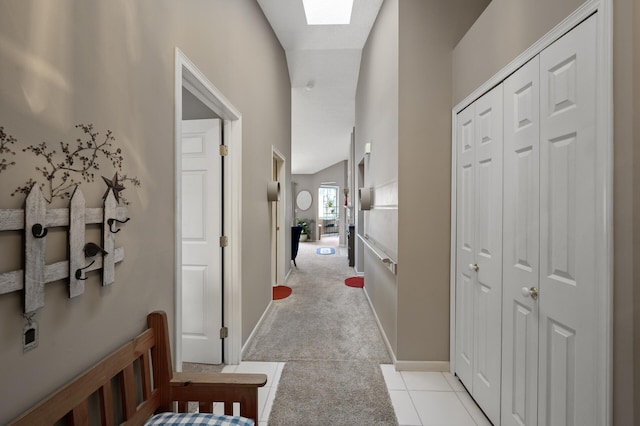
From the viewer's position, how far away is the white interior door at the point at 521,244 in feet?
4.41

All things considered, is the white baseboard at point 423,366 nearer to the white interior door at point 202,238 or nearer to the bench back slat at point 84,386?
the white interior door at point 202,238

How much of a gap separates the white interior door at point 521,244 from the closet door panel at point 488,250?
0.06m

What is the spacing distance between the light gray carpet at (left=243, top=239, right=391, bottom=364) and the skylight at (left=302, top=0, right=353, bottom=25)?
11.3 ft

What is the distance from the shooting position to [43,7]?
2.53 ft

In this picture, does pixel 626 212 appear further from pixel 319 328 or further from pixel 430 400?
pixel 319 328

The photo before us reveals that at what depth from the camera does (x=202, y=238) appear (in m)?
2.36

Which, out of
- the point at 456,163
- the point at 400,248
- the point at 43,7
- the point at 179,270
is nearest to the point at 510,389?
the point at 400,248

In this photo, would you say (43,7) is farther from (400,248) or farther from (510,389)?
(510,389)

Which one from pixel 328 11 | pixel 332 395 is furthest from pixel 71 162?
pixel 328 11

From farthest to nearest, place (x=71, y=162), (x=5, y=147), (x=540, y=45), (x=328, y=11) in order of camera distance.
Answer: (x=328, y=11) < (x=540, y=45) < (x=71, y=162) < (x=5, y=147)

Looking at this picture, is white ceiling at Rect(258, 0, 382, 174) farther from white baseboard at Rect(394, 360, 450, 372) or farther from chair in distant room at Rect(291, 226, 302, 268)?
white baseboard at Rect(394, 360, 450, 372)

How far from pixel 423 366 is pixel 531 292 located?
1.23m

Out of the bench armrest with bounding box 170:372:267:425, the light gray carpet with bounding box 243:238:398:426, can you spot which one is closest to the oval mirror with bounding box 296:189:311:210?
the light gray carpet with bounding box 243:238:398:426

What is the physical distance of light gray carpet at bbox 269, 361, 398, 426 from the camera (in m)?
1.77
